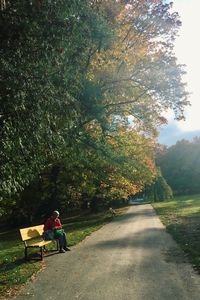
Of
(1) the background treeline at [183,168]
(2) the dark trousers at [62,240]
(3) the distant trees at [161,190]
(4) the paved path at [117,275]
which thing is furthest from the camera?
(1) the background treeline at [183,168]

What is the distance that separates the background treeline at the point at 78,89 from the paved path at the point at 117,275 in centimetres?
253

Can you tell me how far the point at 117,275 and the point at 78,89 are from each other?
5992 millimetres

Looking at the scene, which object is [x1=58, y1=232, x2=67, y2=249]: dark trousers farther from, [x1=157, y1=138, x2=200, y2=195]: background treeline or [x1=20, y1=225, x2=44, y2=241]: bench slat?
[x1=157, y1=138, x2=200, y2=195]: background treeline

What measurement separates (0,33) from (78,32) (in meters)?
2.69

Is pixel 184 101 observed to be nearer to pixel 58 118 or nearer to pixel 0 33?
pixel 58 118

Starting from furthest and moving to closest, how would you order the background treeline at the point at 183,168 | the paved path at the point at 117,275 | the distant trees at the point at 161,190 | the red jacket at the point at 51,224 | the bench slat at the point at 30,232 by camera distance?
the background treeline at the point at 183,168, the distant trees at the point at 161,190, the red jacket at the point at 51,224, the bench slat at the point at 30,232, the paved path at the point at 117,275

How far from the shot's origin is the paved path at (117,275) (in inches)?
332

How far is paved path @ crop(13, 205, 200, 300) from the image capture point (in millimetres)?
8430

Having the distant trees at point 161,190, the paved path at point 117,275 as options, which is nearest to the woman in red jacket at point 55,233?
the paved path at point 117,275

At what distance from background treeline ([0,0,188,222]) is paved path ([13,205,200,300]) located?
253 centimetres

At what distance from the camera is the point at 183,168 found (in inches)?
3691

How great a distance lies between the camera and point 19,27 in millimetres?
9922

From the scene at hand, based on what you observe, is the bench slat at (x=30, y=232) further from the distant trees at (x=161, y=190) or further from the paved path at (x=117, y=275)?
the distant trees at (x=161, y=190)

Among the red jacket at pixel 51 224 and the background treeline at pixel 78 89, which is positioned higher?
the background treeline at pixel 78 89
